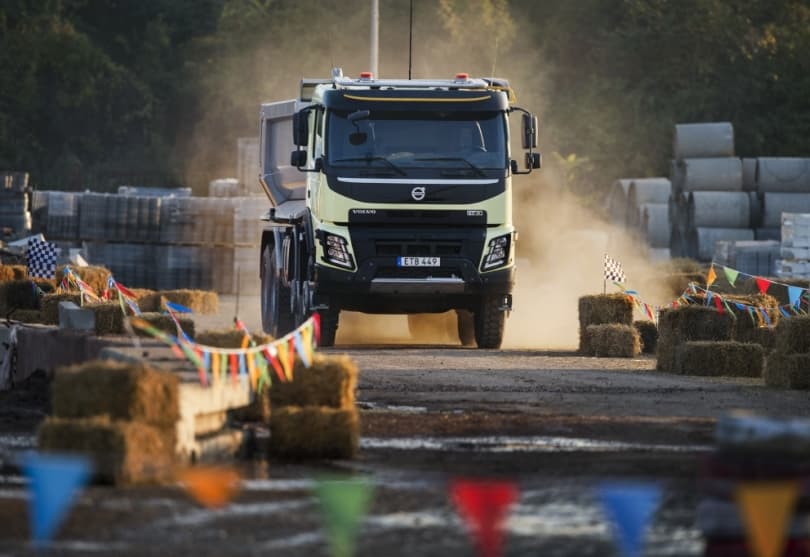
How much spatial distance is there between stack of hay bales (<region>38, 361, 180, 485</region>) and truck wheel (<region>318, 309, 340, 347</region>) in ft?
41.4

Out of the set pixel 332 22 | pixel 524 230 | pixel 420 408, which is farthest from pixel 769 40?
pixel 420 408

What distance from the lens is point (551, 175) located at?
57.9 metres

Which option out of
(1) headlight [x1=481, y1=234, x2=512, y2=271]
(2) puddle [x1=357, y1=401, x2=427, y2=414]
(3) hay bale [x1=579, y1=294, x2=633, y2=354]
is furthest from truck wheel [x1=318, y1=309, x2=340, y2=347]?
(2) puddle [x1=357, y1=401, x2=427, y2=414]

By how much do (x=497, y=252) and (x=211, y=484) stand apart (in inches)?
519

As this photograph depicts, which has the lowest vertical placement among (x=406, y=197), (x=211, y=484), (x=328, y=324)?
(x=211, y=484)

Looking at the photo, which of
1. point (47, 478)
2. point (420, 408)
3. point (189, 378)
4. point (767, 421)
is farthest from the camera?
point (420, 408)

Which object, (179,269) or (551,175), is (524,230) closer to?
(179,269)

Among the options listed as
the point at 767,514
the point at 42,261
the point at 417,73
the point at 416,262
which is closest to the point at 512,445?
the point at 767,514

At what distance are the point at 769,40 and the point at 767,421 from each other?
65.2 metres

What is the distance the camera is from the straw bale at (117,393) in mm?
12031

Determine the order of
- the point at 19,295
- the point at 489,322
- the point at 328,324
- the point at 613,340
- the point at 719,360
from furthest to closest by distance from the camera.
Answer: the point at 19,295, the point at 613,340, the point at 489,322, the point at 328,324, the point at 719,360

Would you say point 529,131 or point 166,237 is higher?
point 166,237

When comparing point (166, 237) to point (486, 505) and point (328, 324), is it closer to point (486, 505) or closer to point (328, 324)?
point (328, 324)

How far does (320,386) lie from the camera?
13953 mm
